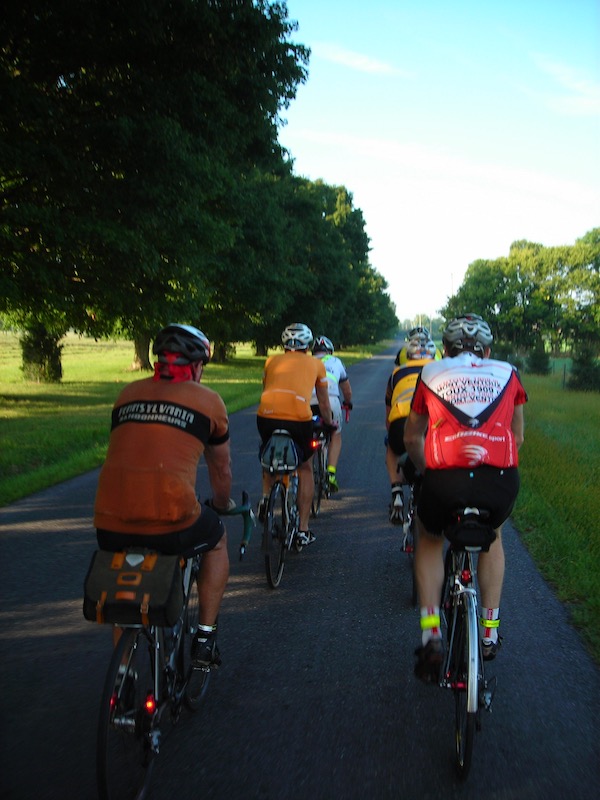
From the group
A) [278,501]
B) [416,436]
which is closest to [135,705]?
[416,436]

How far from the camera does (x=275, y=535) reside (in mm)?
5066

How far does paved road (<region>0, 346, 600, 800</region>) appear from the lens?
Result: 2738 mm

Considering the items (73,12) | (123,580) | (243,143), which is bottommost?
(123,580)

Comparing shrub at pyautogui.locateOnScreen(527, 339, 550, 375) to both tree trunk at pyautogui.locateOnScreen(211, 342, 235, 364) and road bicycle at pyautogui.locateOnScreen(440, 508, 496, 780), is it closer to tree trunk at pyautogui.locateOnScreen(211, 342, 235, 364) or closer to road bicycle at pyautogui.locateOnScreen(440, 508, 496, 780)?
tree trunk at pyautogui.locateOnScreen(211, 342, 235, 364)

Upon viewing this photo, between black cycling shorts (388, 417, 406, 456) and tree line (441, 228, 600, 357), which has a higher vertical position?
tree line (441, 228, 600, 357)

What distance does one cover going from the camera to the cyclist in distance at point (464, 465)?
9.64 ft

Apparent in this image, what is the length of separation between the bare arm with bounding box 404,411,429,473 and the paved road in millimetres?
1259

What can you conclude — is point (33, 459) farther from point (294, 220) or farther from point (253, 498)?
point (294, 220)

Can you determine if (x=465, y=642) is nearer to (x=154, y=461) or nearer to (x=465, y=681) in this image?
(x=465, y=681)

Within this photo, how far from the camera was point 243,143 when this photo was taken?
559 inches

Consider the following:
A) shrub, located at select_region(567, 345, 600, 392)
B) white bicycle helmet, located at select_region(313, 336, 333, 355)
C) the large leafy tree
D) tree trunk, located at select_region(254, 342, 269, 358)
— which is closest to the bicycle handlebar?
white bicycle helmet, located at select_region(313, 336, 333, 355)

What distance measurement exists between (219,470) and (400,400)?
2.64 metres

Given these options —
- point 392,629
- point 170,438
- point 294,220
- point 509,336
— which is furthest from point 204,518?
point 509,336

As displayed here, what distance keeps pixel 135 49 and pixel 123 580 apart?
37.2 feet
